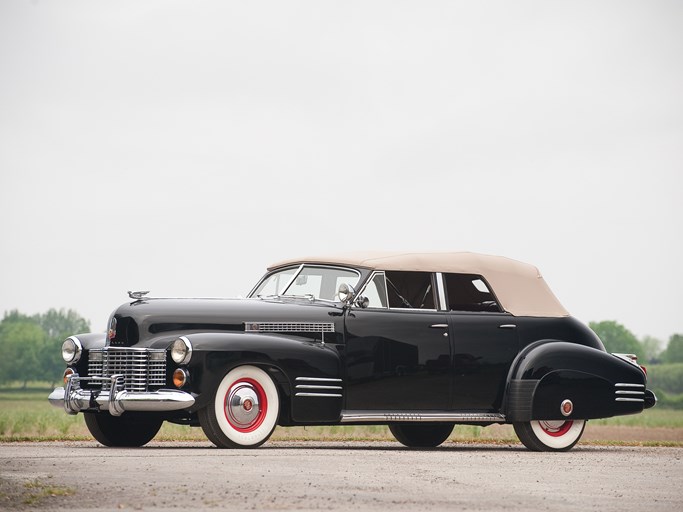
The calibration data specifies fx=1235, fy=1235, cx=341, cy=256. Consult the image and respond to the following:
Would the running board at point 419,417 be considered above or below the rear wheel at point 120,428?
above

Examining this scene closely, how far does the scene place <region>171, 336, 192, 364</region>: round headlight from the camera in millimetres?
12730

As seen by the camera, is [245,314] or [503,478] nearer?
[503,478]

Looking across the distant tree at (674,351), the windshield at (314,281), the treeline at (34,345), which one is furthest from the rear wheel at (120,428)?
the distant tree at (674,351)

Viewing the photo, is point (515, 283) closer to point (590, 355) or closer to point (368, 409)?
point (590, 355)

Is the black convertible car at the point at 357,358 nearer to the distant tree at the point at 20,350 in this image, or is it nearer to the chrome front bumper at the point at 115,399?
the chrome front bumper at the point at 115,399

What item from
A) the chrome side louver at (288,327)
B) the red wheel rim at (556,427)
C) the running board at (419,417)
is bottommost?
the red wheel rim at (556,427)

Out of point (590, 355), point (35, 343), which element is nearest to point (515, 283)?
point (590, 355)

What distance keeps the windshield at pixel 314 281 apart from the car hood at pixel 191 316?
0.78 meters

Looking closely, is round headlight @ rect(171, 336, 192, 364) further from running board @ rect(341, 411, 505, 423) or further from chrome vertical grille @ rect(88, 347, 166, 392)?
running board @ rect(341, 411, 505, 423)

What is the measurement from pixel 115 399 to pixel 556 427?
5563mm

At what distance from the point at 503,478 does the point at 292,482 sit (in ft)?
6.82

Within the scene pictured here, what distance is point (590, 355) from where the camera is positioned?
1516 centimetres

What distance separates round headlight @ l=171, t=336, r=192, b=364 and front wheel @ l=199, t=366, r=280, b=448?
0.46m

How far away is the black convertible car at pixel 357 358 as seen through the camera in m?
13.0
